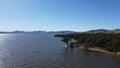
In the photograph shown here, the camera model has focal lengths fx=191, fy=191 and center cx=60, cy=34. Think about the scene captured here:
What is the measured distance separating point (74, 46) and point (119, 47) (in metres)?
29.5

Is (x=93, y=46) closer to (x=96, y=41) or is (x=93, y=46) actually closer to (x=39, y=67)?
(x=96, y=41)

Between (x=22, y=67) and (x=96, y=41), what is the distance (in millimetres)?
53985

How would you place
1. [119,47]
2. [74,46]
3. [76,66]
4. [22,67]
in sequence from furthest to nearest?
[74,46], [119,47], [76,66], [22,67]

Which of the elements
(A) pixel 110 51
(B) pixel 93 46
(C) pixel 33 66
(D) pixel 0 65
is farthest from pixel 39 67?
(B) pixel 93 46

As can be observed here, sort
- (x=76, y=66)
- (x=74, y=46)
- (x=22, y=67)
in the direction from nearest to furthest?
(x=22, y=67), (x=76, y=66), (x=74, y=46)

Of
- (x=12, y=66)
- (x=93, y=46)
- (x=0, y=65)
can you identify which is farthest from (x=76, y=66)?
(x=93, y=46)

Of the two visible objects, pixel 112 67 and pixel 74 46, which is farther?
pixel 74 46

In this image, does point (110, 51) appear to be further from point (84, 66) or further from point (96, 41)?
point (84, 66)

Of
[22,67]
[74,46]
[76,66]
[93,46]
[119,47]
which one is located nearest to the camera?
[22,67]

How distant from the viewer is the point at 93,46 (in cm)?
9181

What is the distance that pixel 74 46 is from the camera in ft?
331

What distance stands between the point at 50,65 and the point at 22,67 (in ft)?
24.1

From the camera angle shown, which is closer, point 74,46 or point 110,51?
point 110,51

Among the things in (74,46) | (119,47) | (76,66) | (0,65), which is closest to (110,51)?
(119,47)
